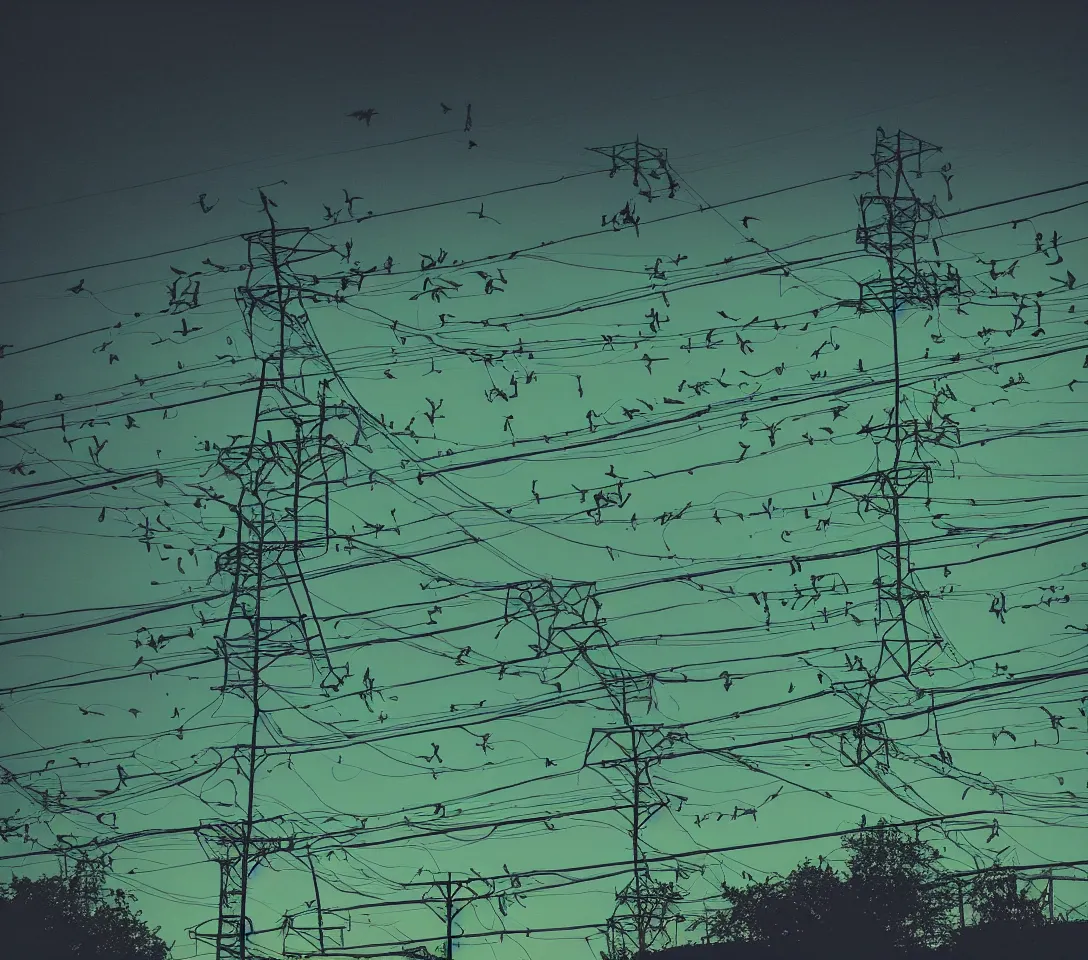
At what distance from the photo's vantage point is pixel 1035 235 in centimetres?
684

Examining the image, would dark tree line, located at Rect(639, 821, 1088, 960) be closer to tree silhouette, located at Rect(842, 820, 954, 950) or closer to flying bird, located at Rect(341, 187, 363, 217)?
tree silhouette, located at Rect(842, 820, 954, 950)

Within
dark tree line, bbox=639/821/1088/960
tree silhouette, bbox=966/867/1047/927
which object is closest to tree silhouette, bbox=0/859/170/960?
dark tree line, bbox=639/821/1088/960

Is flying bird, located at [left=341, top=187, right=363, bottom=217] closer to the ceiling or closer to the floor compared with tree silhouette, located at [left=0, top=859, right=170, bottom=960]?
closer to the ceiling

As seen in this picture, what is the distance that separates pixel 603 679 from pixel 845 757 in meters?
1.27

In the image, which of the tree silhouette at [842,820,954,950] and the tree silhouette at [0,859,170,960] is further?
the tree silhouette at [0,859,170,960]

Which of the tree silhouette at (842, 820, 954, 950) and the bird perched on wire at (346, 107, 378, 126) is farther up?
the bird perched on wire at (346, 107, 378, 126)

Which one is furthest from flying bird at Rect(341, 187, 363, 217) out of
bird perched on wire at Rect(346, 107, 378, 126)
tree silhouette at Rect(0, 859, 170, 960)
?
tree silhouette at Rect(0, 859, 170, 960)

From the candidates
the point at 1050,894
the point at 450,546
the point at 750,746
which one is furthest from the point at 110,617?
the point at 1050,894

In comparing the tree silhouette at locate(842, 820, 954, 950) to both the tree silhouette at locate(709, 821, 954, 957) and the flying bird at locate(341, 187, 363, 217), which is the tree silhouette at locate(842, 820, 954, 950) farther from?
the flying bird at locate(341, 187, 363, 217)

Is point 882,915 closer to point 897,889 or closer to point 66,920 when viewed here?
point 897,889

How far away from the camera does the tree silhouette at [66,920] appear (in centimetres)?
737

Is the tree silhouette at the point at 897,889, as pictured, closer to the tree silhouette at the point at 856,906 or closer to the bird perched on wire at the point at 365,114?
the tree silhouette at the point at 856,906

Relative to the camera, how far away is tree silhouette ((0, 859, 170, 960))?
7.37 meters

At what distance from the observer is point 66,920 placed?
304 inches
